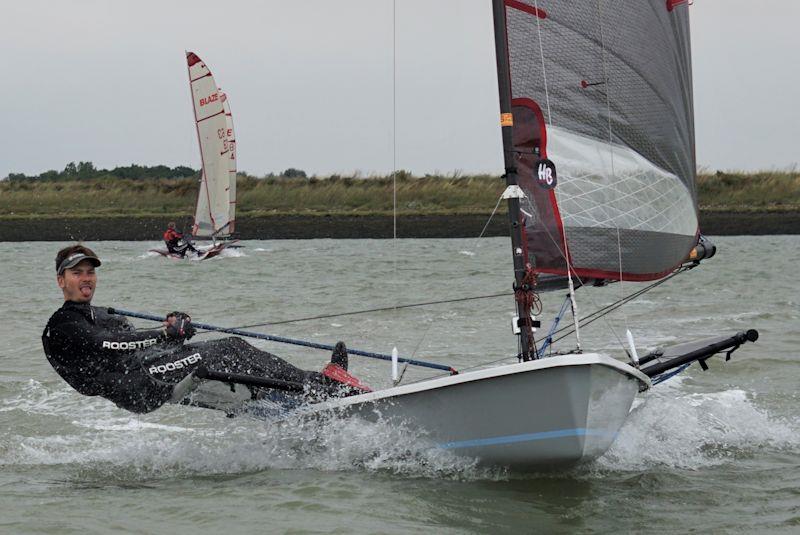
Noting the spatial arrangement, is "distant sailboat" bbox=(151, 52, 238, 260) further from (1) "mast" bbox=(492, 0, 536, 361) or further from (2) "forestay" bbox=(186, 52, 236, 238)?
(1) "mast" bbox=(492, 0, 536, 361)

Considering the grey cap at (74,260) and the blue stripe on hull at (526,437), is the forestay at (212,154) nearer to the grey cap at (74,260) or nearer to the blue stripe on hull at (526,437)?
the grey cap at (74,260)

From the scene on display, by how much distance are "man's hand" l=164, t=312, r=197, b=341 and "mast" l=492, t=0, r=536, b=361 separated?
1623mm

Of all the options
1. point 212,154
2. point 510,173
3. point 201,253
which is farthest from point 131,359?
point 212,154

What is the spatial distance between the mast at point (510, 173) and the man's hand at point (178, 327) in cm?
162

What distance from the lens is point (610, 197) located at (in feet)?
20.7

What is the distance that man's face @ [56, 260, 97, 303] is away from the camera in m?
5.68

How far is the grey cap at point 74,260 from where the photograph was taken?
18.5 ft

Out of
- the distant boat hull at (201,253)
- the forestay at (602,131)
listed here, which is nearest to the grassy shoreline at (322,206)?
the distant boat hull at (201,253)

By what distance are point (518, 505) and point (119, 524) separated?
5.57 ft

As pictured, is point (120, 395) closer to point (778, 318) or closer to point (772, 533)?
point (772, 533)

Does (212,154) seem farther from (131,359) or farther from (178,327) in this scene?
(178,327)

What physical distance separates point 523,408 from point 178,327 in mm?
1717

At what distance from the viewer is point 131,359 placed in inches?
227

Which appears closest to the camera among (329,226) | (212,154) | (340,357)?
(340,357)
